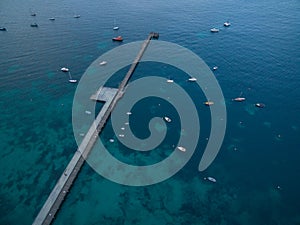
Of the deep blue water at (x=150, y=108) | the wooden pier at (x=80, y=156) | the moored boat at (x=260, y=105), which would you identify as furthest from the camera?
the moored boat at (x=260, y=105)

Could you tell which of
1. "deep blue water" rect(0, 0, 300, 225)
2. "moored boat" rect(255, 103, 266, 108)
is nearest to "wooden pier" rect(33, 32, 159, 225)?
"deep blue water" rect(0, 0, 300, 225)

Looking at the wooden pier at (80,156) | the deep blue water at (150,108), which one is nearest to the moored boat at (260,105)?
the deep blue water at (150,108)

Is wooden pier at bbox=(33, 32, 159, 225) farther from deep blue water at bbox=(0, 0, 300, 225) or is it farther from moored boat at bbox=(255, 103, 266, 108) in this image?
moored boat at bbox=(255, 103, 266, 108)

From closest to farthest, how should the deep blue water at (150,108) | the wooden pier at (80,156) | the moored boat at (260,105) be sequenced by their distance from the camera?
the wooden pier at (80,156) < the deep blue water at (150,108) < the moored boat at (260,105)

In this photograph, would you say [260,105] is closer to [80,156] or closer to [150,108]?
[150,108]

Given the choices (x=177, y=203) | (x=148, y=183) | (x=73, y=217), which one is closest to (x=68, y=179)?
(x=73, y=217)

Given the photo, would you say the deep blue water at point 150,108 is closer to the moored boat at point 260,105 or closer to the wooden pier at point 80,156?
the wooden pier at point 80,156

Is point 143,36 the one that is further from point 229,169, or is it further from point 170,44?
point 229,169
